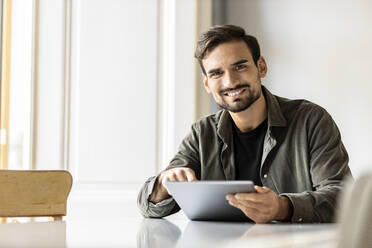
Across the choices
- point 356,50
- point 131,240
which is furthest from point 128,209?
point 131,240

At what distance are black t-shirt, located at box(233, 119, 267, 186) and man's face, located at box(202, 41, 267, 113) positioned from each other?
10cm

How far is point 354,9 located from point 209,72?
1.38 metres

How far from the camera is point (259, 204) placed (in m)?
1.26

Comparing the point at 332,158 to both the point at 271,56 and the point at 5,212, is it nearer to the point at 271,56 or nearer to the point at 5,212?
the point at 5,212

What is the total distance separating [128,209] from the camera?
9.39 ft

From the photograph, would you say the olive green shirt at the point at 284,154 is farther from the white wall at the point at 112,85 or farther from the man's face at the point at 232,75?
the white wall at the point at 112,85

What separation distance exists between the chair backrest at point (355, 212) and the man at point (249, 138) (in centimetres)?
126

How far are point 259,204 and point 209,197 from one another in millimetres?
118

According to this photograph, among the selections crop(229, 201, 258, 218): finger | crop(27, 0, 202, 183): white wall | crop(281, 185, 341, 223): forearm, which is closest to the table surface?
crop(229, 201, 258, 218): finger

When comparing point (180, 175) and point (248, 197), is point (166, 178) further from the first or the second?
point (248, 197)

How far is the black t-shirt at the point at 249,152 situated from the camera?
1.83 meters

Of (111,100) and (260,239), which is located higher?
(111,100)

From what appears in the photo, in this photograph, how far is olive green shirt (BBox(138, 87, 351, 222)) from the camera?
5.33ft

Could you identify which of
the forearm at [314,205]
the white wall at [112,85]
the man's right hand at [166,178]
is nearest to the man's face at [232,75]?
the man's right hand at [166,178]
